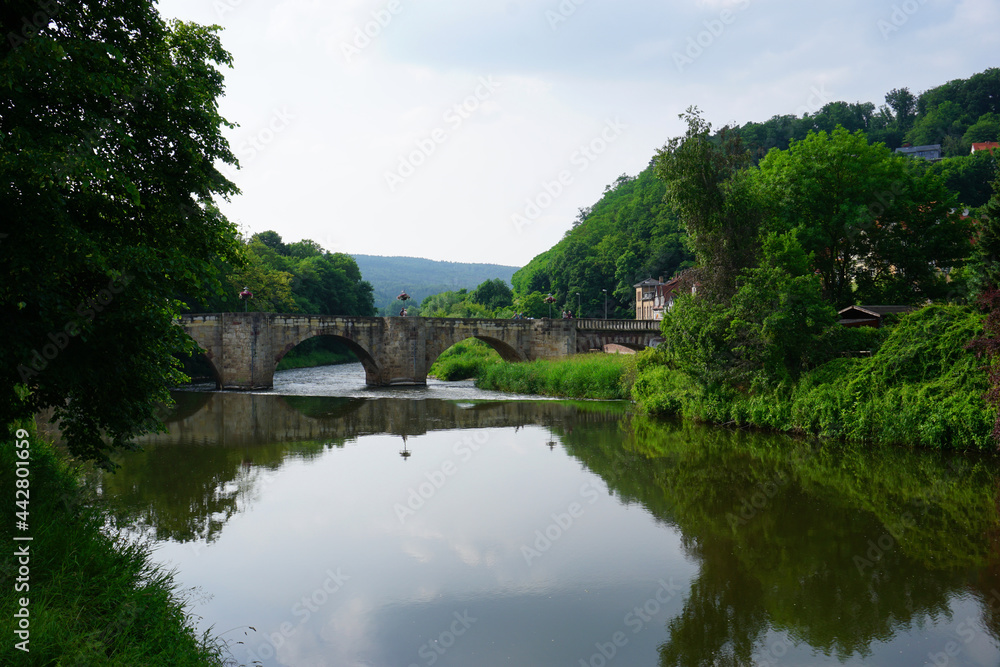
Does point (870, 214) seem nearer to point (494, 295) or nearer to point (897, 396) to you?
point (897, 396)

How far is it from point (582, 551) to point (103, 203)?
323 inches

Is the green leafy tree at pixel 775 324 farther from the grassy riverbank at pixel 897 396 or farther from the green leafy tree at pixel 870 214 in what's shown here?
the green leafy tree at pixel 870 214

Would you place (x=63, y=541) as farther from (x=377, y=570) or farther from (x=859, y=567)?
(x=859, y=567)

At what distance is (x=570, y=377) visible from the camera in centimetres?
3400

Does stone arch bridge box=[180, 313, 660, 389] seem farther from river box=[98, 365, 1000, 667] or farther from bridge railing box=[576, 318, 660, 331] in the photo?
river box=[98, 365, 1000, 667]

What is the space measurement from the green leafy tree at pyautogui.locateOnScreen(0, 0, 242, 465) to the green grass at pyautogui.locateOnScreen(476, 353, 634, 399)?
942 inches

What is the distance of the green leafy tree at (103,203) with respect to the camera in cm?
695

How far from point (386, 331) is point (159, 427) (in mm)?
31535

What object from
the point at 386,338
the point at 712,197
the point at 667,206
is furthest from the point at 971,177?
the point at 386,338

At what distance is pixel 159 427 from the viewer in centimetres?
962

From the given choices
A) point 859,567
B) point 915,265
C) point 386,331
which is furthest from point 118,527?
point 915,265

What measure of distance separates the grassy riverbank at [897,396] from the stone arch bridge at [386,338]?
66.2ft

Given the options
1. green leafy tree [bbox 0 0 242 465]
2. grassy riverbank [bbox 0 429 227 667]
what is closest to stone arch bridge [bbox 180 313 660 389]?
green leafy tree [bbox 0 0 242 465]

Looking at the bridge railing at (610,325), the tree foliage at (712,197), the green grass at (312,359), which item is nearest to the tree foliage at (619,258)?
the green grass at (312,359)
